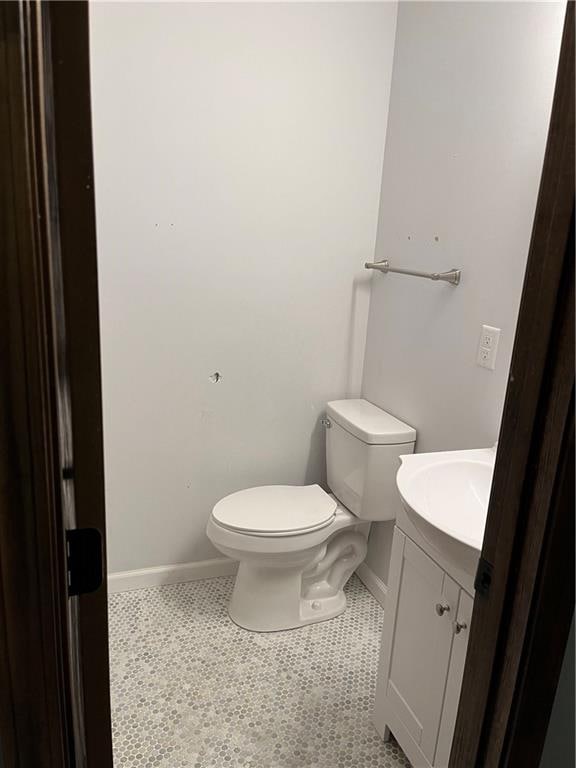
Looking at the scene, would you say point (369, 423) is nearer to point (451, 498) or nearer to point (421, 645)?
point (451, 498)

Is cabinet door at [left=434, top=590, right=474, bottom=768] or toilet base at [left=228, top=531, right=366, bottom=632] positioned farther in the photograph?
toilet base at [left=228, top=531, right=366, bottom=632]

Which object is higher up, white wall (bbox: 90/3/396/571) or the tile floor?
white wall (bbox: 90/3/396/571)

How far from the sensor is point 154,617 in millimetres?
2168

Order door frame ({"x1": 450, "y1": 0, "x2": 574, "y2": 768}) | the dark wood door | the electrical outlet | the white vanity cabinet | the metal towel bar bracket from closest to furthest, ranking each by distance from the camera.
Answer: the dark wood door → door frame ({"x1": 450, "y1": 0, "x2": 574, "y2": 768}) → the white vanity cabinet → the electrical outlet → the metal towel bar bracket

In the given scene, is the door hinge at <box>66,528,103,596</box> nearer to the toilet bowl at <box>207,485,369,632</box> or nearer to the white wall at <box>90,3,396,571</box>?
the toilet bowl at <box>207,485,369,632</box>

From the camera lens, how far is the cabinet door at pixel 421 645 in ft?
4.47

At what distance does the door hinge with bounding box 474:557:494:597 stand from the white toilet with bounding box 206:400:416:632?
118cm

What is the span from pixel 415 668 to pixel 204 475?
1.12 metres

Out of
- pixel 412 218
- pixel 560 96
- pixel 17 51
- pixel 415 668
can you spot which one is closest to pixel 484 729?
pixel 415 668

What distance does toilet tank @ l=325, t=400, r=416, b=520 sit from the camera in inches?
80.7

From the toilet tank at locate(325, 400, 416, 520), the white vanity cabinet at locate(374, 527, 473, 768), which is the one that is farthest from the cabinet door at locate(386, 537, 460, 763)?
the toilet tank at locate(325, 400, 416, 520)

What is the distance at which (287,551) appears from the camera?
2.03m

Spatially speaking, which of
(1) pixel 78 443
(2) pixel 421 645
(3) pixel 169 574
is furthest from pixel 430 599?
(3) pixel 169 574

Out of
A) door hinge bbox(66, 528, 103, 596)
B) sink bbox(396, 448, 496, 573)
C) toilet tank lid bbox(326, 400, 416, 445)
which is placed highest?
door hinge bbox(66, 528, 103, 596)
